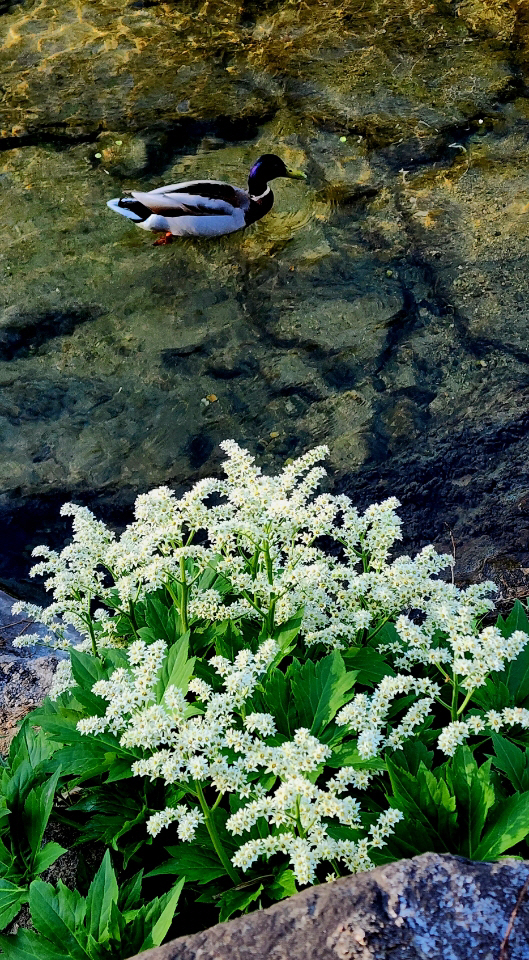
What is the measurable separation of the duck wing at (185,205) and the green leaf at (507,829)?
5189 mm

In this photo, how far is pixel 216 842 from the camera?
84.6 inches

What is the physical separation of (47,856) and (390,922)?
1013mm

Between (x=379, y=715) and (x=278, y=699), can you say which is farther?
(x=278, y=699)

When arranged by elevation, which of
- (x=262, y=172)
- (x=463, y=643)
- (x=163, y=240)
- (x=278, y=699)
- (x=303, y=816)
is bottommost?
(x=163, y=240)

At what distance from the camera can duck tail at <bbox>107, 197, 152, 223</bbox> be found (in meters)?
6.65

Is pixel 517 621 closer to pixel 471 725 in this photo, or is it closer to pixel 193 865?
pixel 471 725

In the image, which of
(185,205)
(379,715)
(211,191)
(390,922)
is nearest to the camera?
(390,922)

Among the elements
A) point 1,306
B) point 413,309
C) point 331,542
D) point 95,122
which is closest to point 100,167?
point 95,122

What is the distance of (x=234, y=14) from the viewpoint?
8719 mm

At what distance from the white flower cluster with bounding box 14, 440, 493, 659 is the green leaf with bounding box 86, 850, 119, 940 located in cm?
73

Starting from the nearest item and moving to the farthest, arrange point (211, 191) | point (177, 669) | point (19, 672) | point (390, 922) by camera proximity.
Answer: point (390, 922) < point (177, 669) < point (19, 672) < point (211, 191)

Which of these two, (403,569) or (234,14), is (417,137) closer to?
(234,14)

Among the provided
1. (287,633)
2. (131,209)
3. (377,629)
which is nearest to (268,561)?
(287,633)

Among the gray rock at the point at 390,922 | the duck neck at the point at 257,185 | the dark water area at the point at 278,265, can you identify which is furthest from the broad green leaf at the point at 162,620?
the duck neck at the point at 257,185
